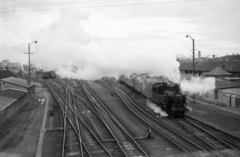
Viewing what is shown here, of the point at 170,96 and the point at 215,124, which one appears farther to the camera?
the point at 170,96

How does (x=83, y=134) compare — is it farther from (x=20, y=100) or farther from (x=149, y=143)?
(x=20, y=100)

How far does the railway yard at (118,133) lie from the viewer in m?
12.6

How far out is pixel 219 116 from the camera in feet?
68.1

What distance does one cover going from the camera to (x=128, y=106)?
24578 mm

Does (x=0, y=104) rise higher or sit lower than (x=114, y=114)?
higher

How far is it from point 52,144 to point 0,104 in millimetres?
8349

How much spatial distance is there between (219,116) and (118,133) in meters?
10.9

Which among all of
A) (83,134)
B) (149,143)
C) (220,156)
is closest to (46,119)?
(83,134)

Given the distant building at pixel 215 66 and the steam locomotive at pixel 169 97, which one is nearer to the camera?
the steam locomotive at pixel 169 97

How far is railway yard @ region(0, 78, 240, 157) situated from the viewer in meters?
12.6

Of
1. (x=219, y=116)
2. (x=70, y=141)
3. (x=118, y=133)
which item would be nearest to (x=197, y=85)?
(x=219, y=116)

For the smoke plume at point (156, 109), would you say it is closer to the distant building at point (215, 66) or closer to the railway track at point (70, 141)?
the railway track at point (70, 141)

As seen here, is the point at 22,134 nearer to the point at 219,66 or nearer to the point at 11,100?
the point at 11,100

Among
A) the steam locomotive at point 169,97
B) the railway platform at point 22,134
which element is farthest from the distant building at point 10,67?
the steam locomotive at point 169,97
